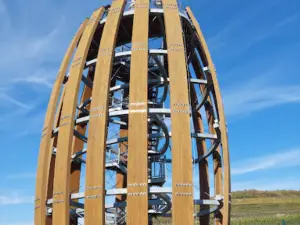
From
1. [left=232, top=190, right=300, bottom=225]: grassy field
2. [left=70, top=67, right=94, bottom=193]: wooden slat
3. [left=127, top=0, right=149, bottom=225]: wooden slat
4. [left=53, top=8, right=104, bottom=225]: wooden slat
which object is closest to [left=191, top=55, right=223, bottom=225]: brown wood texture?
[left=127, top=0, right=149, bottom=225]: wooden slat

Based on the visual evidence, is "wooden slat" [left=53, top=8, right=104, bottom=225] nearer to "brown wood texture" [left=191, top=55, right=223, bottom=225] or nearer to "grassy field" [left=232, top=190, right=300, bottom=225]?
"brown wood texture" [left=191, top=55, right=223, bottom=225]

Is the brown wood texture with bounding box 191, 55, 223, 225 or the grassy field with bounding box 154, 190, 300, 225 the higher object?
the brown wood texture with bounding box 191, 55, 223, 225

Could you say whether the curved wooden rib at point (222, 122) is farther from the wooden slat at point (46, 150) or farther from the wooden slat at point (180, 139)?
the wooden slat at point (46, 150)

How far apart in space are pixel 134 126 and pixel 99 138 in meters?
1.51

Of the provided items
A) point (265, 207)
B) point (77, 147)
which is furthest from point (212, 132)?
point (265, 207)

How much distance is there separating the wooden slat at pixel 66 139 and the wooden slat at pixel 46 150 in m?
1.15

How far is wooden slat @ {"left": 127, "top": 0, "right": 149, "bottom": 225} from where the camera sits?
1556 cm

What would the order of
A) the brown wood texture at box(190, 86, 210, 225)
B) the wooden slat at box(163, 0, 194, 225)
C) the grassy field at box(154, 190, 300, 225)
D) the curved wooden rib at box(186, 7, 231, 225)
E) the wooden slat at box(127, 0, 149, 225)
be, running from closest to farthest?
the wooden slat at box(127, 0, 149, 225), the wooden slat at box(163, 0, 194, 225), the curved wooden rib at box(186, 7, 231, 225), the brown wood texture at box(190, 86, 210, 225), the grassy field at box(154, 190, 300, 225)

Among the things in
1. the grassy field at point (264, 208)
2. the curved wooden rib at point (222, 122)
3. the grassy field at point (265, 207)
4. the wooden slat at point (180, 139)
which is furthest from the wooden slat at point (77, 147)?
the grassy field at point (265, 207)

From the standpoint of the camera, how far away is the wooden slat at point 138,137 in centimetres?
1556

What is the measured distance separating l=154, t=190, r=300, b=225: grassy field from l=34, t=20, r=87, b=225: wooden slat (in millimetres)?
21634

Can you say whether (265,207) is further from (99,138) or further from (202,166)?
(99,138)

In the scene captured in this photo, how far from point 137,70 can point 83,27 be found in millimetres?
5683

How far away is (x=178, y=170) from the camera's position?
16.0 metres
